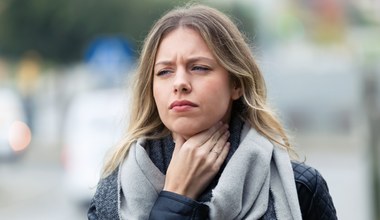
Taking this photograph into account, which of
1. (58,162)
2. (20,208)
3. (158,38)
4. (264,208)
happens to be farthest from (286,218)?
(58,162)

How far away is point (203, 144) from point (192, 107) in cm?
11

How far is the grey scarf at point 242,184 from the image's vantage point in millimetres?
2291

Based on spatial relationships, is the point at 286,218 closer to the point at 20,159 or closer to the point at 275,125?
the point at 275,125

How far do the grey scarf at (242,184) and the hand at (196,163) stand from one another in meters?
0.04

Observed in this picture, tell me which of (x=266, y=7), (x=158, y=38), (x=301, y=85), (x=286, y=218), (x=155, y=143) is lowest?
(x=286, y=218)

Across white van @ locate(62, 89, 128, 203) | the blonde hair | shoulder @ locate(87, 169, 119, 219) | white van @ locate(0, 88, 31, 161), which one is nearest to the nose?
the blonde hair

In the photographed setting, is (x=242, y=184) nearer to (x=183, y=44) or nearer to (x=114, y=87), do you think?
(x=183, y=44)

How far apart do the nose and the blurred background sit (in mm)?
6779

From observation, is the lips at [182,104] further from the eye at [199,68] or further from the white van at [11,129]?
the white van at [11,129]

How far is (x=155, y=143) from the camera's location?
247 cm

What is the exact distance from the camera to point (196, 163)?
2363mm

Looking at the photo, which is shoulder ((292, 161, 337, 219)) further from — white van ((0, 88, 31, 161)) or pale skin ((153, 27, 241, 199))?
white van ((0, 88, 31, 161))

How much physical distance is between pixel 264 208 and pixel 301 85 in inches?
1288

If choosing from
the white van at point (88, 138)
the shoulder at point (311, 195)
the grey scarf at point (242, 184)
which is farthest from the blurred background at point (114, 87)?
the grey scarf at point (242, 184)
